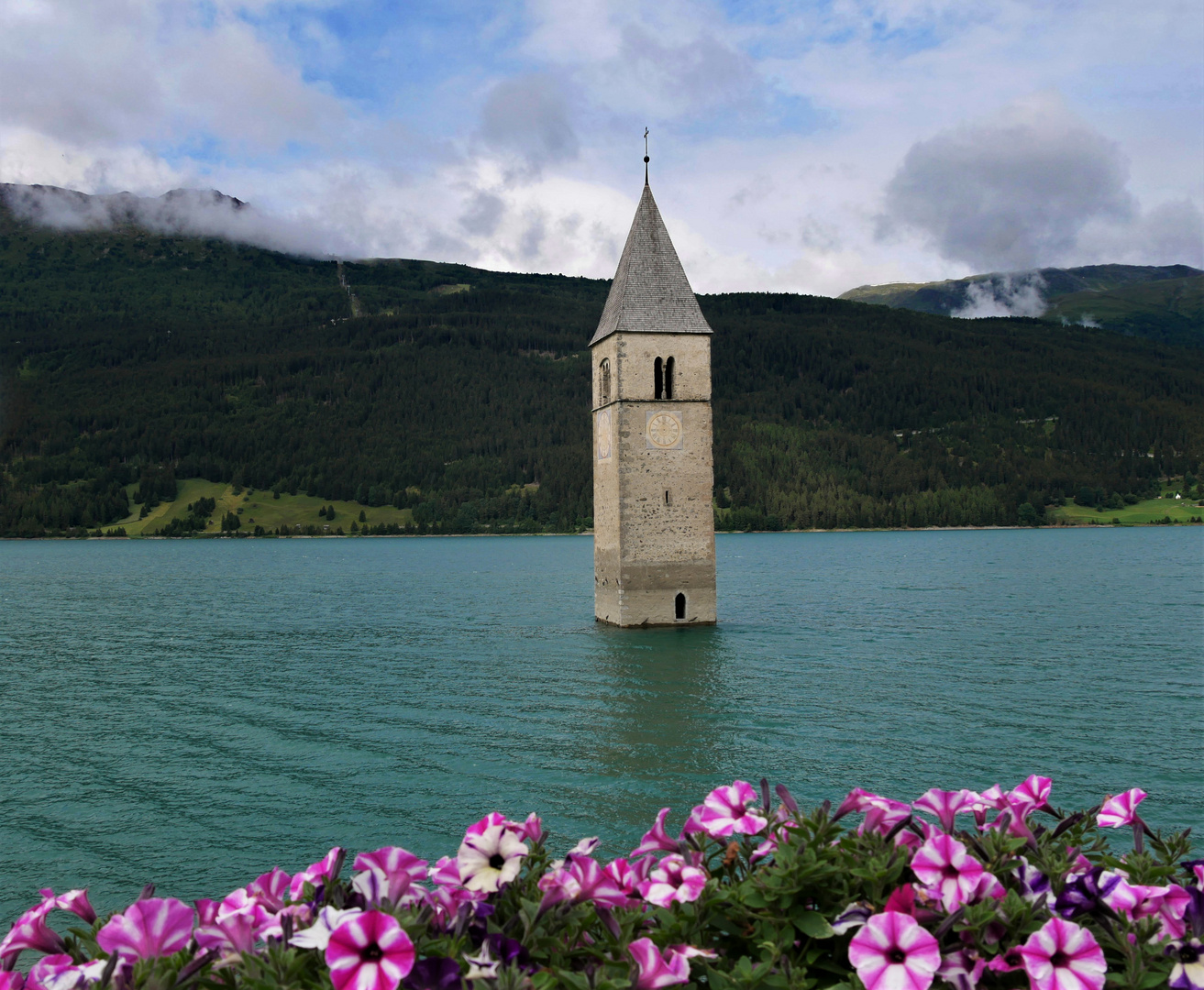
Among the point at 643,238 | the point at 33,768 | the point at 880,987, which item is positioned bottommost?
the point at 33,768

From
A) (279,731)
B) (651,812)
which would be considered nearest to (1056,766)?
(651,812)

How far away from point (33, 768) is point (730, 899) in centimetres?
2513

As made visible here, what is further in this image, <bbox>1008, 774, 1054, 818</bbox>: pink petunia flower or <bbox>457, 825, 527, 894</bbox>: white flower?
<bbox>1008, 774, 1054, 818</bbox>: pink petunia flower

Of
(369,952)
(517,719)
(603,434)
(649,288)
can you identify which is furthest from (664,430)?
(369,952)

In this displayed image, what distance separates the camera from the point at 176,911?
13.0 feet

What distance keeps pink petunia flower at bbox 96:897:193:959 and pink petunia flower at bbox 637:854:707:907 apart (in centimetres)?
182

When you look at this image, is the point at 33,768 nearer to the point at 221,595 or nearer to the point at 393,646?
the point at 393,646

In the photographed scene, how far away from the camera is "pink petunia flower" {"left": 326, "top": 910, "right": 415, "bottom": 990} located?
3.52 meters

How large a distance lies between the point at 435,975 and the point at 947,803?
2.47 m

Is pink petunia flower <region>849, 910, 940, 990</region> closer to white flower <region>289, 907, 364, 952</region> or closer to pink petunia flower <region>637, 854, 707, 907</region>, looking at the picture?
pink petunia flower <region>637, 854, 707, 907</region>

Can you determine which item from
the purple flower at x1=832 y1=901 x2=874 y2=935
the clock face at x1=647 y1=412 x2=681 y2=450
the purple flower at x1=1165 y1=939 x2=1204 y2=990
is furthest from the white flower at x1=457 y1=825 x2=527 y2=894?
the clock face at x1=647 y1=412 x2=681 y2=450

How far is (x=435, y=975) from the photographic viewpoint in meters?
3.72

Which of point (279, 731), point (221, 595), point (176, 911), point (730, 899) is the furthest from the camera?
point (221, 595)

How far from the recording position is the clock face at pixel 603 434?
149 ft
